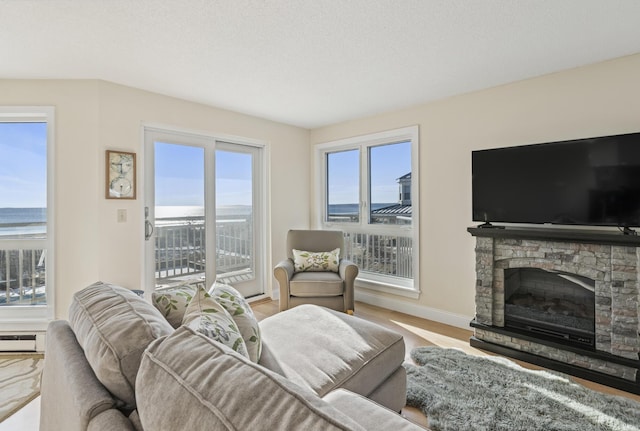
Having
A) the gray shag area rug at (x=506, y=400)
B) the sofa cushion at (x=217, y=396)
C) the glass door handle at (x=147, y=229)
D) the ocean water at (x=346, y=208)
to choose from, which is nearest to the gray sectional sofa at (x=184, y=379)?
the sofa cushion at (x=217, y=396)

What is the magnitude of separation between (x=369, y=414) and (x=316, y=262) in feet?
9.33

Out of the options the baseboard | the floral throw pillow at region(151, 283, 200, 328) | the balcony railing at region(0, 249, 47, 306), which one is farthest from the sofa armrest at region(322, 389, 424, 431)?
the balcony railing at region(0, 249, 47, 306)

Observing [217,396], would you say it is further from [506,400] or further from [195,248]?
[195,248]

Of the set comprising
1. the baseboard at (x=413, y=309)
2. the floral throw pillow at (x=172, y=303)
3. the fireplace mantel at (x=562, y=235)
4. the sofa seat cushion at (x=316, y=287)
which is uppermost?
the fireplace mantel at (x=562, y=235)

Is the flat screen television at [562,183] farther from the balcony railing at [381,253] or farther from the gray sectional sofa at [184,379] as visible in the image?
the gray sectional sofa at [184,379]

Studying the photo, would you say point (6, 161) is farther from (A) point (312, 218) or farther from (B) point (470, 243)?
(B) point (470, 243)

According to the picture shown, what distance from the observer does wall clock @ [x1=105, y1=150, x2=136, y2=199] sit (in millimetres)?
2947

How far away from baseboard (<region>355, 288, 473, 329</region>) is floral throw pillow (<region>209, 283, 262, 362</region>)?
8.47 ft

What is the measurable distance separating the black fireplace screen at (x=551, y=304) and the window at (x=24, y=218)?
4188 millimetres

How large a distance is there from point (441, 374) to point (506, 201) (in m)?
1.57

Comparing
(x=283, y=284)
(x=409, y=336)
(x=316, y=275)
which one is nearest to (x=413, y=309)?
(x=409, y=336)

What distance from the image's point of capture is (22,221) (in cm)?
303

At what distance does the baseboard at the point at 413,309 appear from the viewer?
11.2ft

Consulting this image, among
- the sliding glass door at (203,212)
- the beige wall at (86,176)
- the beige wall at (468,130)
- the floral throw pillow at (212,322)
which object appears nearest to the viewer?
the floral throw pillow at (212,322)
